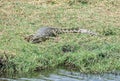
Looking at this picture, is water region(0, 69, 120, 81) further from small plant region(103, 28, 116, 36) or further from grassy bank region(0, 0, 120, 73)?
small plant region(103, 28, 116, 36)

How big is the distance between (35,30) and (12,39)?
1.24m

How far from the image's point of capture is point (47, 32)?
1159 centimetres

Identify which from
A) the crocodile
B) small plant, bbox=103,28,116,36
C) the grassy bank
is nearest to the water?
the grassy bank

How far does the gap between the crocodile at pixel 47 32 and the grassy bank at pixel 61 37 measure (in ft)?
0.62

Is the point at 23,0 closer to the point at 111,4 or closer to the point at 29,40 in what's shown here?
the point at 111,4

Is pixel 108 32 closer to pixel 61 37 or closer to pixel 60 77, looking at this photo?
pixel 61 37

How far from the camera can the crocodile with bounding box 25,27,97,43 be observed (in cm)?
1105

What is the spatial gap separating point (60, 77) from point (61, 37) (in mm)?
2638

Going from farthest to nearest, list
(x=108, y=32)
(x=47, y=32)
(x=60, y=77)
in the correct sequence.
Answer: (x=108, y=32)
(x=47, y=32)
(x=60, y=77)

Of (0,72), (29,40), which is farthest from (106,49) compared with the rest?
(0,72)

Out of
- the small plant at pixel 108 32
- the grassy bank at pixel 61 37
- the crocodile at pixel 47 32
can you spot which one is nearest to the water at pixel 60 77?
the grassy bank at pixel 61 37

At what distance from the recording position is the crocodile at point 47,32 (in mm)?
11050

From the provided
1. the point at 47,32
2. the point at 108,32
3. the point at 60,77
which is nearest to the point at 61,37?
the point at 47,32

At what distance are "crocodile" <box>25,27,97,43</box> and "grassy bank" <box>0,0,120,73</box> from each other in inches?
7.4
